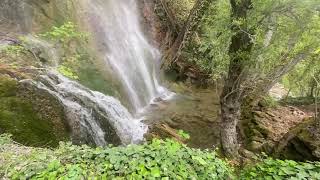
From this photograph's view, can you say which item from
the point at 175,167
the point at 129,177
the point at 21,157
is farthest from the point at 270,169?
the point at 21,157

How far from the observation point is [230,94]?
8.36 m

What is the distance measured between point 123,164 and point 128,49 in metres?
8.95

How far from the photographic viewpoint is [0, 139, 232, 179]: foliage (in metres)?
4.03

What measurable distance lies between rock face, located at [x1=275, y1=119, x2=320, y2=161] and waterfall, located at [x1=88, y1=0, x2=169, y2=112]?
471 cm

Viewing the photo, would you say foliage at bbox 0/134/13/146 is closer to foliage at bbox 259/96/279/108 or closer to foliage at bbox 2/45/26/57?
foliage at bbox 2/45/26/57

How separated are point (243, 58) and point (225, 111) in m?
1.52

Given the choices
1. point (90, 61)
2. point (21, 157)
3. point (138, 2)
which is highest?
point (138, 2)

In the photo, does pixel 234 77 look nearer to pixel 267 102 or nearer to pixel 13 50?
pixel 267 102

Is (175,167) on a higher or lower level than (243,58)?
lower

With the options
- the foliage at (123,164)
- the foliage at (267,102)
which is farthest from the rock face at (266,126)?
the foliage at (123,164)

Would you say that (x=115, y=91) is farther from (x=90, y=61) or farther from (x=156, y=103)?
(x=156, y=103)

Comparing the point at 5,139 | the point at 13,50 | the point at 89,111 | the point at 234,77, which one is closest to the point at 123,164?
the point at 5,139

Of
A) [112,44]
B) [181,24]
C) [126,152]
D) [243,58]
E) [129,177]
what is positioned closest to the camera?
[129,177]

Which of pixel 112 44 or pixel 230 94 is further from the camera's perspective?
pixel 112 44
